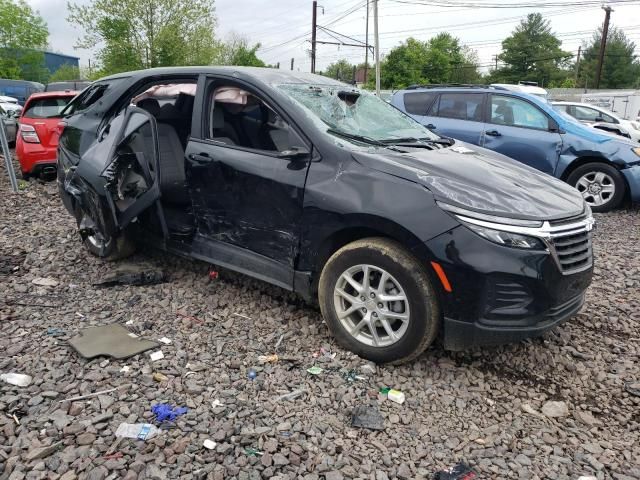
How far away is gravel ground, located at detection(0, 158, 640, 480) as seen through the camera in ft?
7.89

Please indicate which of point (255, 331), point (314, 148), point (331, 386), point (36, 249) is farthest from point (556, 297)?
point (36, 249)

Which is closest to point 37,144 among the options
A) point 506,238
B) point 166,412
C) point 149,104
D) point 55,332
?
point 149,104

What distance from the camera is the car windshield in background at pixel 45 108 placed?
29.4 ft

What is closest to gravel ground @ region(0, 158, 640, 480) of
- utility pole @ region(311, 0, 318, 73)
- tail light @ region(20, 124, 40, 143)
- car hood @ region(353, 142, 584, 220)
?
car hood @ region(353, 142, 584, 220)

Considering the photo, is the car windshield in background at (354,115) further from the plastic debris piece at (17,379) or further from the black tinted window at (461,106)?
the black tinted window at (461,106)

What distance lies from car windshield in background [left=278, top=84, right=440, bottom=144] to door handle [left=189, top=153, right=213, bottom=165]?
0.75 m

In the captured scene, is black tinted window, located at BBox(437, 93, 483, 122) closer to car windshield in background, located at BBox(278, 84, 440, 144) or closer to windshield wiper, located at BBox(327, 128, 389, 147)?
car windshield in background, located at BBox(278, 84, 440, 144)

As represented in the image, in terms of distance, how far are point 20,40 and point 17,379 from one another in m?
53.7

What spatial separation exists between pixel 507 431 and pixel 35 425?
2420 mm

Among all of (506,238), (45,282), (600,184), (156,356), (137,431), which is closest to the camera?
(137,431)

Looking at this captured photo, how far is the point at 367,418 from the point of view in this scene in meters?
2.76

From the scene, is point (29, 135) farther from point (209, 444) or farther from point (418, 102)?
point (209, 444)

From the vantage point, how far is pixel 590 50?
6906 cm

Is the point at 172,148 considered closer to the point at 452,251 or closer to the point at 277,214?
the point at 277,214
